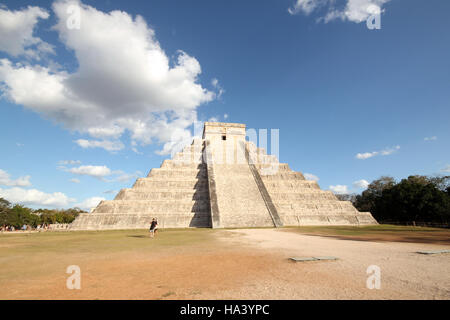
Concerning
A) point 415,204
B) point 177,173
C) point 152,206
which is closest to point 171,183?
point 177,173

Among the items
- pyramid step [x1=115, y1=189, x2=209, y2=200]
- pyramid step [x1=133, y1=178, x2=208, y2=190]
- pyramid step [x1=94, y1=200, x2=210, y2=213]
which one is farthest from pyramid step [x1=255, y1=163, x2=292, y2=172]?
pyramid step [x1=94, y1=200, x2=210, y2=213]

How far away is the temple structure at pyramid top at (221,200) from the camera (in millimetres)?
23328

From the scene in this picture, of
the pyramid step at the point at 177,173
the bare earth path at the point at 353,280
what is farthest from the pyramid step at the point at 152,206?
the bare earth path at the point at 353,280

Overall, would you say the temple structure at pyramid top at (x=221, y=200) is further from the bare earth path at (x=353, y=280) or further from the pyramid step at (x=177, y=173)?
the bare earth path at (x=353, y=280)

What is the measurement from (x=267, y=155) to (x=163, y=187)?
18455 mm

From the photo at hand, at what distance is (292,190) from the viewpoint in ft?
99.6

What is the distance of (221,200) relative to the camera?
25562 mm

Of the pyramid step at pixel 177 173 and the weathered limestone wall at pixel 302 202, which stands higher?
the pyramid step at pixel 177 173

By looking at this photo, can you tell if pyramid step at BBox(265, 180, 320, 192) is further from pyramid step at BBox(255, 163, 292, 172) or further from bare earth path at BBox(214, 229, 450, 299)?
bare earth path at BBox(214, 229, 450, 299)

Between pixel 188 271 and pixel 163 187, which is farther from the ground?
pixel 163 187

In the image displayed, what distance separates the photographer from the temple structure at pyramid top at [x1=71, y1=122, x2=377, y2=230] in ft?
76.5

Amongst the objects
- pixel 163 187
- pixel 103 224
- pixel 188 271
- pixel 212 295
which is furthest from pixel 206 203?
pixel 212 295
